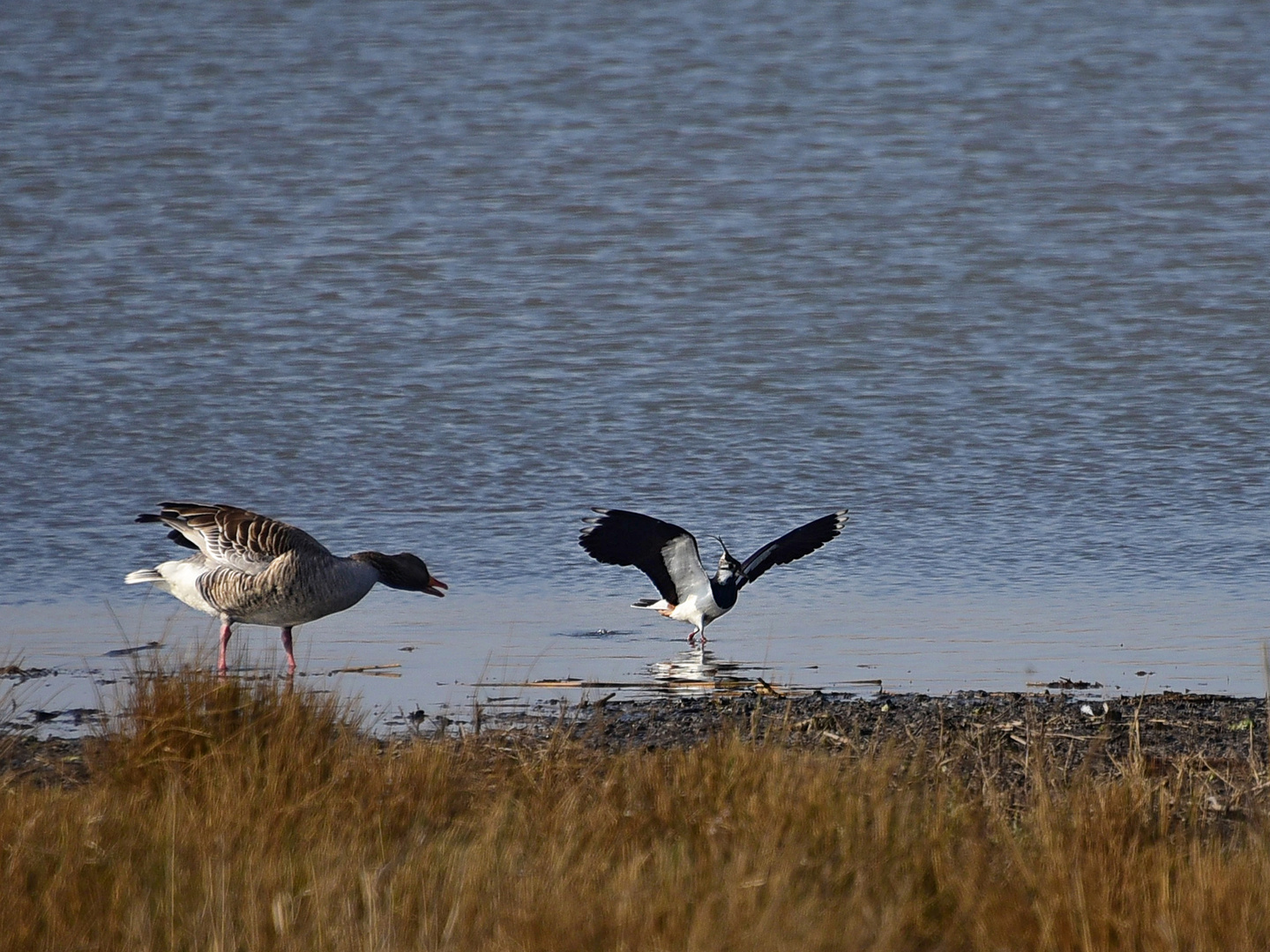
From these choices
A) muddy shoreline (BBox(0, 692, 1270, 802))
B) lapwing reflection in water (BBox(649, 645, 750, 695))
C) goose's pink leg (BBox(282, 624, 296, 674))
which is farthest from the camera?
goose's pink leg (BBox(282, 624, 296, 674))

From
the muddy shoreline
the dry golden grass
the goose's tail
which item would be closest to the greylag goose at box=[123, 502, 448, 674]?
the goose's tail

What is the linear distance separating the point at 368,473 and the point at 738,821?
31.1 feet

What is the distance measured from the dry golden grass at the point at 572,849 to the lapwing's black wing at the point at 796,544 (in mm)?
3896

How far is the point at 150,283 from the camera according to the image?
70.5ft

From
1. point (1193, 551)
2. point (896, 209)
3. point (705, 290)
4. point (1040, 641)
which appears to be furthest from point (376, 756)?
point (896, 209)

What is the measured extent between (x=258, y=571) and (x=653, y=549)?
7.25ft

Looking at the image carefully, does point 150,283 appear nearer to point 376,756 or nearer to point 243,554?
point 243,554

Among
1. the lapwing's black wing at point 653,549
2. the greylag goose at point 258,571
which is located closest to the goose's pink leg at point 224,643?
the greylag goose at point 258,571

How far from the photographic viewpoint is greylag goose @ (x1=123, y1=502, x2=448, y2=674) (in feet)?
29.7

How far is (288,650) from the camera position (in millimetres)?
9086

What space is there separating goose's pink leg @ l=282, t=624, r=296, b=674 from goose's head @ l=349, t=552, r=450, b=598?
56cm

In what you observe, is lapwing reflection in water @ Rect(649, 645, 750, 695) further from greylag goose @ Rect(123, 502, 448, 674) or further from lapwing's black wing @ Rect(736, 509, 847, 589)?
greylag goose @ Rect(123, 502, 448, 674)

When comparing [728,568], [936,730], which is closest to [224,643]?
[728,568]

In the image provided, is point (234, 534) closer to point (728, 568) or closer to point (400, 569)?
point (400, 569)
